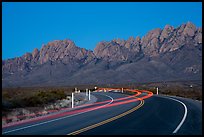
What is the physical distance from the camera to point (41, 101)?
3325cm

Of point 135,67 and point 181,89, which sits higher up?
point 135,67

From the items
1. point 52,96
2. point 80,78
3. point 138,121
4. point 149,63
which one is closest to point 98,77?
point 80,78

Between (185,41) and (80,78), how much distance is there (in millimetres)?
58056

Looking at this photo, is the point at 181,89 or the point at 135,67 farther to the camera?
the point at 135,67

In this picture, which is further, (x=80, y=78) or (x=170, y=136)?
(x=80, y=78)

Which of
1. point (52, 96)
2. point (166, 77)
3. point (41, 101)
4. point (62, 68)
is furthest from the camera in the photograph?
point (62, 68)

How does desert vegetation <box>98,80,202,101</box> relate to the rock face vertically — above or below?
below

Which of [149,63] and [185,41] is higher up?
[185,41]

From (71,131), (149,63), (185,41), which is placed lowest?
(71,131)

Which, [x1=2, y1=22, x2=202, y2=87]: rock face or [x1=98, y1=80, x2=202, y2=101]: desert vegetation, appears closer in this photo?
[x1=98, y1=80, x2=202, y2=101]: desert vegetation

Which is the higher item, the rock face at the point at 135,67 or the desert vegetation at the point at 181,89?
the rock face at the point at 135,67

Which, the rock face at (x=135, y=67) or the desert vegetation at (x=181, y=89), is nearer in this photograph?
the desert vegetation at (x=181, y=89)

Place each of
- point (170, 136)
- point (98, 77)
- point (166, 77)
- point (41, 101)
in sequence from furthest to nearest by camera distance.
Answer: point (98, 77) < point (166, 77) < point (41, 101) < point (170, 136)

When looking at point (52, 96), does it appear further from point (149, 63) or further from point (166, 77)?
point (149, 63)
